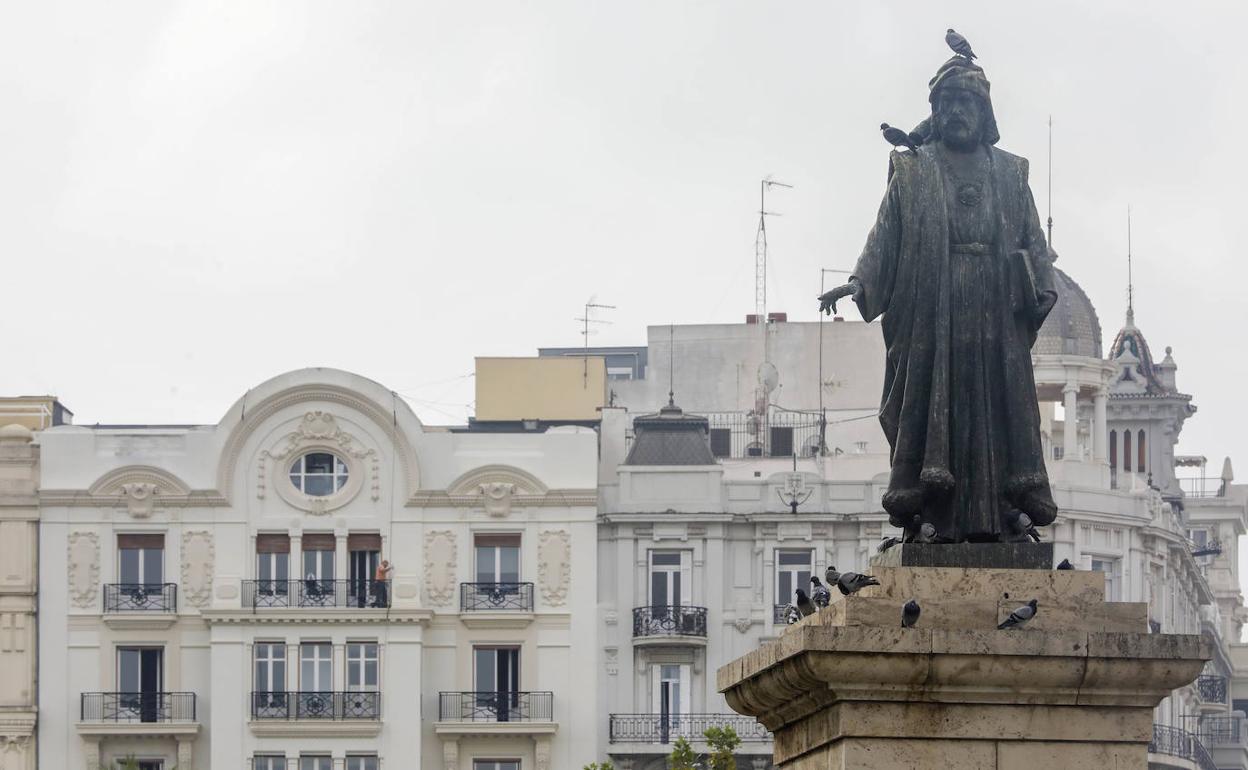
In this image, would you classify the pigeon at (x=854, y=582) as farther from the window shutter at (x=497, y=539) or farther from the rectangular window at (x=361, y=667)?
the window shutter at (x=497, y=539)

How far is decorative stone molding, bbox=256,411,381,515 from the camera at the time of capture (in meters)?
79.3

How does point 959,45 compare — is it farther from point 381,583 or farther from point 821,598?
point 381,583

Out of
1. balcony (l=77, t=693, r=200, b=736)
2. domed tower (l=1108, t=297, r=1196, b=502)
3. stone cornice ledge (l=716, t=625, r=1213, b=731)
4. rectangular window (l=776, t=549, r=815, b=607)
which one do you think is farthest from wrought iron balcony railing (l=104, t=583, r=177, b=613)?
stone cornice ledge (l=716, t=625, r=1213, b=731)

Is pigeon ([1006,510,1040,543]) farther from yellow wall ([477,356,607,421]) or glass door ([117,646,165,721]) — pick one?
yellow wall ([477,356,607,421])

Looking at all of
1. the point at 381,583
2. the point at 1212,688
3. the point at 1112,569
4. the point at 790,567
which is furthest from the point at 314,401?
the point at 1212,688

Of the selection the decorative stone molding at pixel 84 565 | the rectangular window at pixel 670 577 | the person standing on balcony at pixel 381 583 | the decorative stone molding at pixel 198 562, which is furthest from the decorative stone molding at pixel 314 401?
the rectangular window at pixel 670 577

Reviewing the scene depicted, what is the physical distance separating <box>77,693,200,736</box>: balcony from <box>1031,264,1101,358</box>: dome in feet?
77.7

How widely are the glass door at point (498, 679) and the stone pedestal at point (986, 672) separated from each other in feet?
199

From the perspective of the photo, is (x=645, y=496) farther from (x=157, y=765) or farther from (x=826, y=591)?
(x=826, y=591)

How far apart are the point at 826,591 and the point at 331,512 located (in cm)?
6074

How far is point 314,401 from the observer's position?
79.2 metres

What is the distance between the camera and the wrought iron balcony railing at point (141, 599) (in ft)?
260

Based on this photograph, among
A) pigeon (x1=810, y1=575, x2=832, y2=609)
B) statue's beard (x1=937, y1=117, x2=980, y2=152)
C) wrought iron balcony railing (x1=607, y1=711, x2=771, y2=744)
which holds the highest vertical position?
statue's beard (x1=937, y1=117, x2=980, y2=152)

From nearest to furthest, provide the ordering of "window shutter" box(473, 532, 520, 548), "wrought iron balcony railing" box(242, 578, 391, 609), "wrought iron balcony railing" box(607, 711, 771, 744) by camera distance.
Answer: "wrought iron balcony railing" box(242, 578, 391, 609), "wrought iron balcony railing" box(607, 711, 771, 744), "window shutter" box(473, 532, 520, 548)
